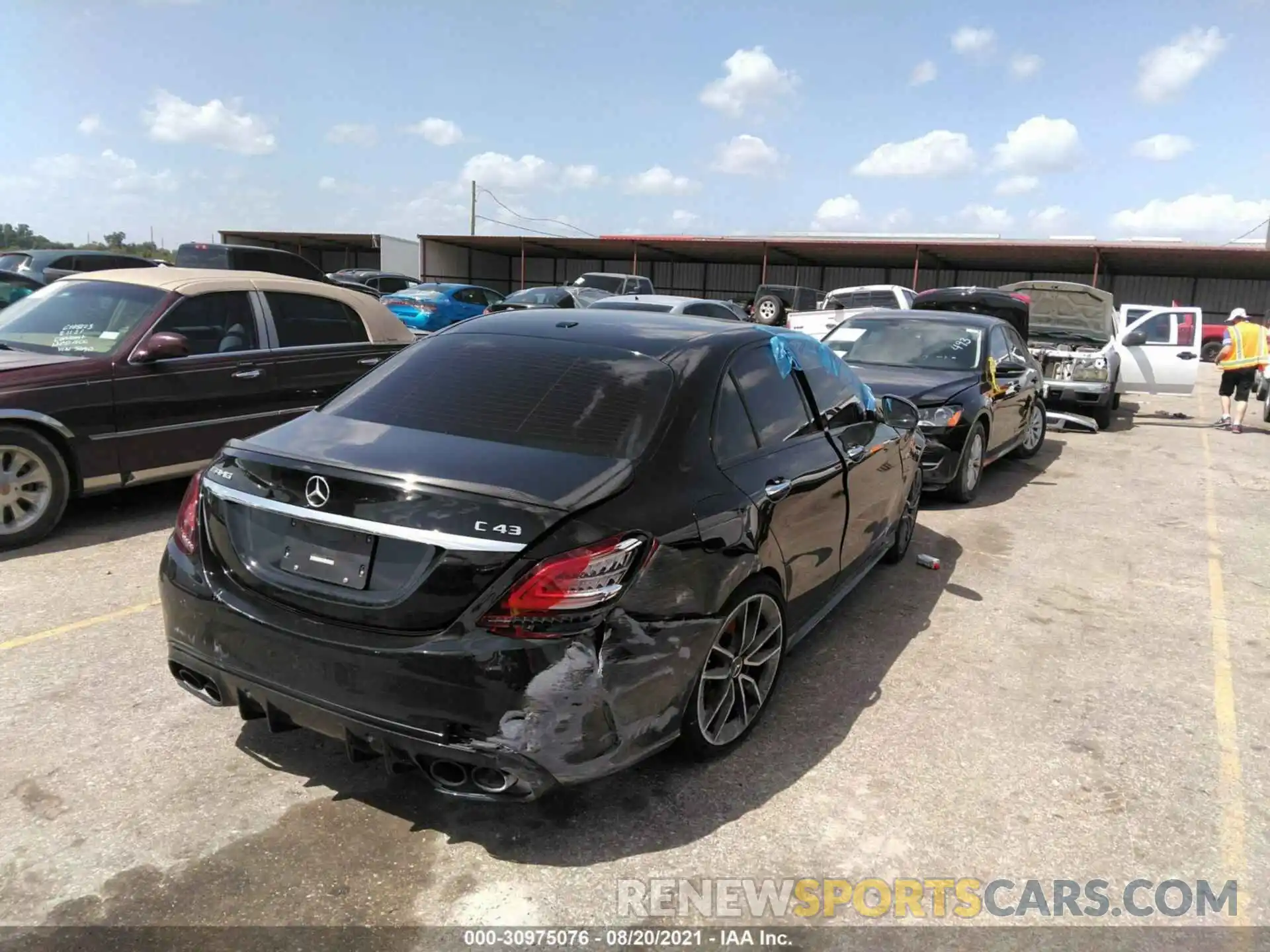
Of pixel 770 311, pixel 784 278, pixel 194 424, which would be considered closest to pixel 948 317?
pixel 194 424

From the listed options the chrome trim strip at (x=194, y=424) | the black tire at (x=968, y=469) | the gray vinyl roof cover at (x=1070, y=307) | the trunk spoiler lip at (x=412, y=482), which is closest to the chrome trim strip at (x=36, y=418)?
the chrome trim strip at (x=194, y=424)

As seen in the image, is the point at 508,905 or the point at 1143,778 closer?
the point at 508,905

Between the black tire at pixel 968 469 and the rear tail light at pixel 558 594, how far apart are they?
18.6ft

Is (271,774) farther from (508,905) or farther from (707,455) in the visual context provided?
(707,455)

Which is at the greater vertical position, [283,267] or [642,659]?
[283,267]

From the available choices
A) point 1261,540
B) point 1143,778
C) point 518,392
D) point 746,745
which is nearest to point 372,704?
point 518,392

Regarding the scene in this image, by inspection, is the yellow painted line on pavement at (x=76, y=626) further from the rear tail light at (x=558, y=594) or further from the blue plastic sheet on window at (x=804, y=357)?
the blue plastic sheet on window at (x=804, y=357)

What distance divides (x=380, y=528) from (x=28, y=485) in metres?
4.17

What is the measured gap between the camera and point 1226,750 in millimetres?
3674

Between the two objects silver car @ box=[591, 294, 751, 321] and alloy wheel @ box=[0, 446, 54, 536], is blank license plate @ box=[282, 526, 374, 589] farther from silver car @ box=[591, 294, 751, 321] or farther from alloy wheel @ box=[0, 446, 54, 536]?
silver car @ box=[591, 294, 751, 321]

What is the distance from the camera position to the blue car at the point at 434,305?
65.0ft

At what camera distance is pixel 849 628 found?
479cm

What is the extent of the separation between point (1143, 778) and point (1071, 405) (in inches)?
503

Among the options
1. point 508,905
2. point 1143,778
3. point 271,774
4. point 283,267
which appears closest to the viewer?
point 508,905
